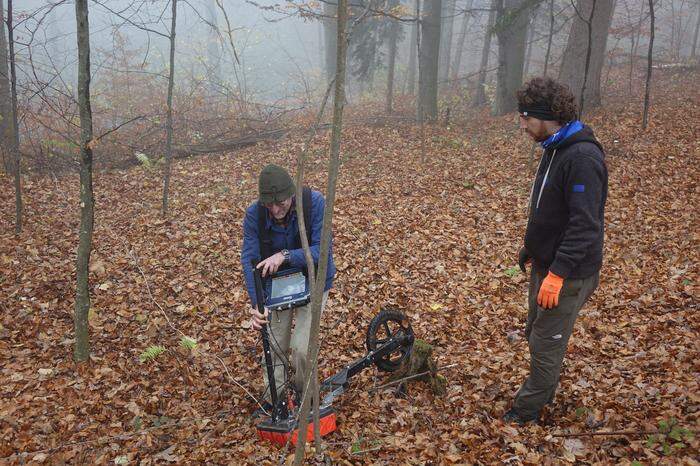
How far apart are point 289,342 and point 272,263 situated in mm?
1140

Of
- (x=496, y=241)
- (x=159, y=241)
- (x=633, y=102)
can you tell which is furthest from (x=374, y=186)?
(x=633, y=102)

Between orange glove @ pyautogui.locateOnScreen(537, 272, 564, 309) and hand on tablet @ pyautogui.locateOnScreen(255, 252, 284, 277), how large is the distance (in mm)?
2014

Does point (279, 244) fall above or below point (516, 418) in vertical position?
above

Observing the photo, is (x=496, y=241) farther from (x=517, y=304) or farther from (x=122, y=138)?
(x=122, y=138)

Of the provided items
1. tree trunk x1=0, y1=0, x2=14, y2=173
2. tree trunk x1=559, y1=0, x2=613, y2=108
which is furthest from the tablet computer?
tree trunk x1=559, y1=0, x2=613, y2=108

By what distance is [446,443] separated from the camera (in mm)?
3844

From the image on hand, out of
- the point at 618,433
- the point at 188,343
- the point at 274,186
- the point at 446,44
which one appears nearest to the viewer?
the point at 618,433

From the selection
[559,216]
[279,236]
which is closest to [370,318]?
[279,236]

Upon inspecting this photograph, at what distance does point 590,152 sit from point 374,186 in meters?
7.78

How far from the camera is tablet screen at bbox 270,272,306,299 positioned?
406cm

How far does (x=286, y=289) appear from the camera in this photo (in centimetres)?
407

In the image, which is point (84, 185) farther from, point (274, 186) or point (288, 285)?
point (288, 285)

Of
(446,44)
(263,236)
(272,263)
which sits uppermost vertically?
(446,44)

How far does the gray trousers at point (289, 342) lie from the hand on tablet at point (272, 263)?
0.54 metres
